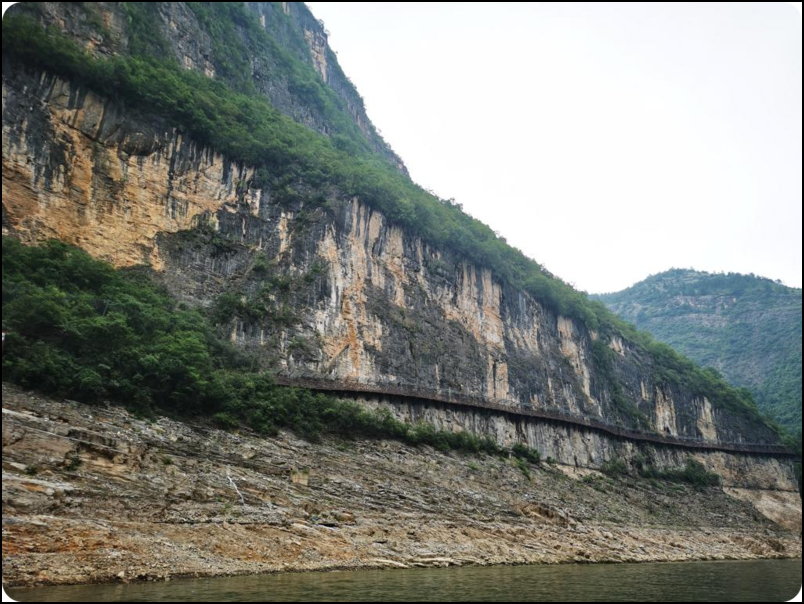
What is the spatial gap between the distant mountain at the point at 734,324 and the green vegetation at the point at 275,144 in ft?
86.4

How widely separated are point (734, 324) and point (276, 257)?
9925 centimetres

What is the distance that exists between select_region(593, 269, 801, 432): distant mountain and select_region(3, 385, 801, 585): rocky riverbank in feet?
177

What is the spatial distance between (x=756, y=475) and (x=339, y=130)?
55.7 metres

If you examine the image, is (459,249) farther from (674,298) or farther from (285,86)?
(674,298)

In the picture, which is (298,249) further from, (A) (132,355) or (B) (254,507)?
(B) (254,507)

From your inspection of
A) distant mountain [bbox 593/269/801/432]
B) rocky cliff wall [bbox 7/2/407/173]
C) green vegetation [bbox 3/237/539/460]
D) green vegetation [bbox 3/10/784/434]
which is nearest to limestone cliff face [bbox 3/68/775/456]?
green vegetation [bbox 3/10/784/434]

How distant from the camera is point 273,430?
2856 centimetres

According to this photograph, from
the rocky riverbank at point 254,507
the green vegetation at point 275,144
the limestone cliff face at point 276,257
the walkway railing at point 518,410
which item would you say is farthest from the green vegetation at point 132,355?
the limestone cliff face at point 276,257

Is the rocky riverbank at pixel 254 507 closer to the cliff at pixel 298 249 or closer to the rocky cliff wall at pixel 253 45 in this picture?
the cliff at pixel 298 249

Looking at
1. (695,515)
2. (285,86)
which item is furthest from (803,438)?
(285,86)

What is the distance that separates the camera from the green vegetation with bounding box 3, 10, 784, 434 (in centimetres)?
3400

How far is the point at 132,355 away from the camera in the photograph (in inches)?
1003

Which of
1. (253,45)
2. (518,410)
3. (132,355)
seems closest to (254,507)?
(132,355)

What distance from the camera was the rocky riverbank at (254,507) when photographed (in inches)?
703
